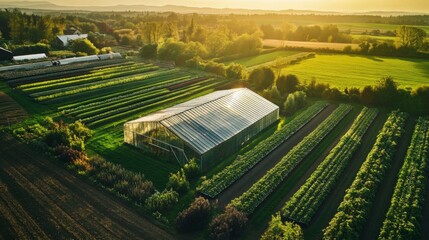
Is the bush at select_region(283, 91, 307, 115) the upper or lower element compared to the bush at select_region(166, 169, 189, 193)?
upper

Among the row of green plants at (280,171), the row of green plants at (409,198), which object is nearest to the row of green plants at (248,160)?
the row of green plants at (280,171)

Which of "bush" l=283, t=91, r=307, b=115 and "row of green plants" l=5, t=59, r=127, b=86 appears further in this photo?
"row of green plants" l=5, t=59, r=127, b=86

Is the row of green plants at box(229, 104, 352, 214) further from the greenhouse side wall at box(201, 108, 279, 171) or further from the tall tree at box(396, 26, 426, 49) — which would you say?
the tall tree at box(396, 26, 426, 49)

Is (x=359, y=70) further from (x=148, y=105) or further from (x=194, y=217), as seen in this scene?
(x=194, y=217)

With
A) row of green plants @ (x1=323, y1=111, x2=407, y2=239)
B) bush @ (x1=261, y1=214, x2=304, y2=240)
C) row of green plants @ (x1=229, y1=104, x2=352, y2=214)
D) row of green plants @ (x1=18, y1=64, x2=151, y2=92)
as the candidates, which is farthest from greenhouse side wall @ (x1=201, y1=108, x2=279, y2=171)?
row of green plants @ (x1=18, y1=64, x2=151, y2=92)

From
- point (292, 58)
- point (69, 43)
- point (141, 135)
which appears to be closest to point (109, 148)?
point (141, 135)

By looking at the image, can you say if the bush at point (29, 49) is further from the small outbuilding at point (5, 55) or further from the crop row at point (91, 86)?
the crop row at point (91, 86)

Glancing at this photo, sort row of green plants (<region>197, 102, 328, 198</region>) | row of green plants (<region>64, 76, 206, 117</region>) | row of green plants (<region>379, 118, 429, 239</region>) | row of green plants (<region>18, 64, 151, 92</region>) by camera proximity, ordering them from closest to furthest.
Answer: row of green plants (<region>379, 118, 429, 239</region>), row of green plants (<region>197, 102, 328, 198</region>), row of green plants (<region>64, 76, 206, 117</region>), row of green plants (<region>18, 64, 151, 92</region>)
